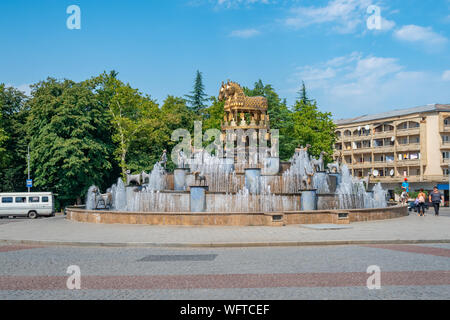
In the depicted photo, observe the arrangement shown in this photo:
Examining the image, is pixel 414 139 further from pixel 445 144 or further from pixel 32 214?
pixel 32 214

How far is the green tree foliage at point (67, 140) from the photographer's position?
4347 centimetres

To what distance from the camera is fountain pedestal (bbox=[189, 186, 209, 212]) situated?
22297 millimetres

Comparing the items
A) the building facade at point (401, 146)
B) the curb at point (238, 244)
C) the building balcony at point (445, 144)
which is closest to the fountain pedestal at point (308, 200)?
the curb at point (238, 244)

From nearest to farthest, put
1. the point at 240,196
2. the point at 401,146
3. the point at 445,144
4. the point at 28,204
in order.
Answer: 1. the point at 240,196
2. the point at 28,204
3. the point at 445,144
4. the point at 401,146

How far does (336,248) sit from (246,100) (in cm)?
2116

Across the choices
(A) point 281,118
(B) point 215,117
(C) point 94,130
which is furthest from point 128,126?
(A) point 281,118

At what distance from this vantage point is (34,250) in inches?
559

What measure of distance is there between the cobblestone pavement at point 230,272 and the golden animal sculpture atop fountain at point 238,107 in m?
20.0

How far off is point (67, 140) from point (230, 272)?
37.2 m

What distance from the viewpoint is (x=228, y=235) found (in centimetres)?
1627

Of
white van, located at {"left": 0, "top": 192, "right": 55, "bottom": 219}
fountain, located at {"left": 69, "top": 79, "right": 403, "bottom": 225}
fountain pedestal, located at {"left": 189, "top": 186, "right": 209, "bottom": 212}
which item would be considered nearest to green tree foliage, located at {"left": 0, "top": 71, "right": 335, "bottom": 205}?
white van, located at {"left": 0, "top": 192, "right": 55, "bottom": 219}

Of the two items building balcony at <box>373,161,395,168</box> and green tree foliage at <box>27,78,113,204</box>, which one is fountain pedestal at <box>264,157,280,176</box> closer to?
green tree foliage at <box>27,78,113,204</box>

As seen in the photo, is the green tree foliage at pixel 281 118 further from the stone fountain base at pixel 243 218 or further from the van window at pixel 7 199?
the stone fountain base at pixel 243 218
